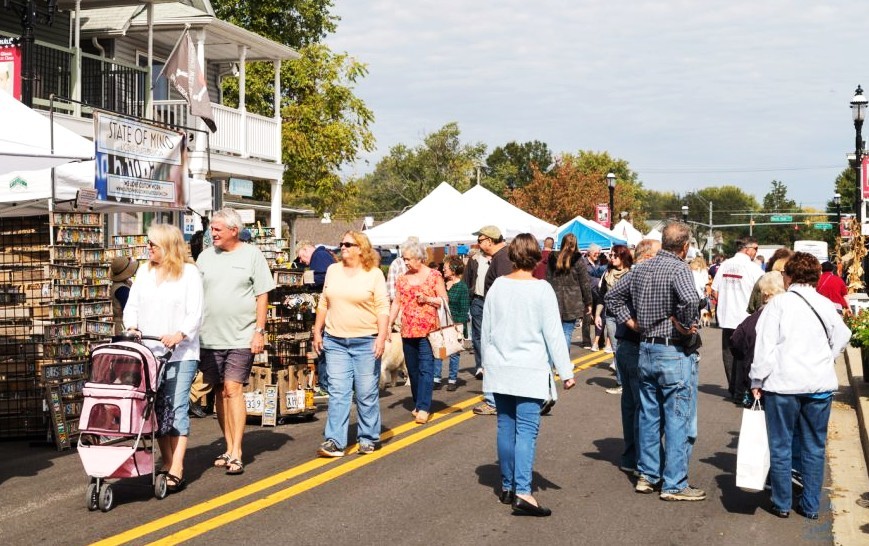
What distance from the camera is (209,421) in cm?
1140

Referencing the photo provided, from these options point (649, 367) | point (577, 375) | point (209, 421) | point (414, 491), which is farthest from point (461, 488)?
point (577, 375)

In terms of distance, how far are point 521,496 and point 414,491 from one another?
980 millimetres

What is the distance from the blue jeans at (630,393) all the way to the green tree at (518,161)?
102994 millimetres

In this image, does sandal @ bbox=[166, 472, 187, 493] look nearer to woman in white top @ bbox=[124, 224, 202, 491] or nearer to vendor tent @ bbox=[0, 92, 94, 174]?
woman in white top @ bbox=[124, 224, 202, 491]

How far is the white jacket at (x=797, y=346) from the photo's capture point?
7.25m

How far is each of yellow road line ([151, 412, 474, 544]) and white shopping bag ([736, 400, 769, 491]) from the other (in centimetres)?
302

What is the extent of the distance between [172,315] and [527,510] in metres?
2.84

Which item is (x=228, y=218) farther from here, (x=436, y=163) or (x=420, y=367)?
(x=436, y=163)

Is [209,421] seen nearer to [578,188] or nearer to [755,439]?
[755,439]

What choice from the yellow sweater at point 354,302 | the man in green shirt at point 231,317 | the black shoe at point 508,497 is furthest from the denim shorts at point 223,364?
the black shoe at point 508,497

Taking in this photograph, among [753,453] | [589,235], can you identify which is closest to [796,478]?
[753,453]

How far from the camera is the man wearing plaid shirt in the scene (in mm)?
7605

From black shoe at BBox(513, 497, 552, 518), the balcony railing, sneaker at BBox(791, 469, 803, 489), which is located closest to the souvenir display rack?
black shoe at BBox(513, 497, 552, 518)

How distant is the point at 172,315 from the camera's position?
25.3 ft
